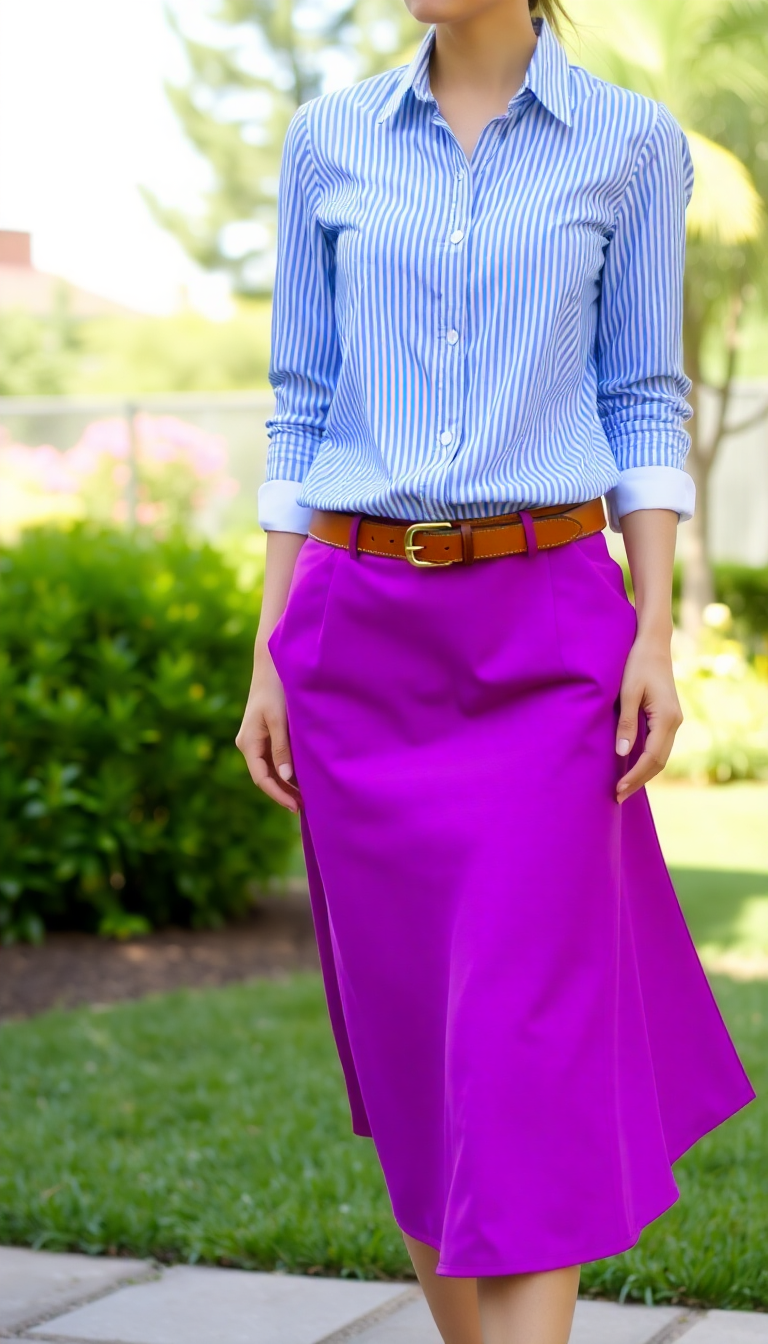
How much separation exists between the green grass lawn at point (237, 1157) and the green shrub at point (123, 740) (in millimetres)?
754

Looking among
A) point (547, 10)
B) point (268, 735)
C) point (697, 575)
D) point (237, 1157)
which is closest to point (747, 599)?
point (697, 575)

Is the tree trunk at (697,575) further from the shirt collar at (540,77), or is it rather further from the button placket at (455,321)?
the button placket at (455,321)

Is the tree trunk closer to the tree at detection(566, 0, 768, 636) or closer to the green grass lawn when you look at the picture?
the tree at detection(566, 0, 768, 636)

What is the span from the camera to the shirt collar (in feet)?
6.02

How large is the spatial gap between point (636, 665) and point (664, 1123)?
0.54 metres

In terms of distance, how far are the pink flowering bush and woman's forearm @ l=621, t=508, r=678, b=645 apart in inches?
525

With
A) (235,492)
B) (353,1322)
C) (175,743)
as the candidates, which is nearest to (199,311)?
(235,492)

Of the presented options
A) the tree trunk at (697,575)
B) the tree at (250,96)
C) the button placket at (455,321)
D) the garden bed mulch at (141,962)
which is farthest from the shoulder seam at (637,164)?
the tree at (250,96)

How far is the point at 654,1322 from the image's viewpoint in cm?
245

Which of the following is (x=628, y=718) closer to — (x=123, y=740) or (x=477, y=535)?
(x=477, y=535)

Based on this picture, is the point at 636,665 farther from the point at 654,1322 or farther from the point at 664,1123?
the point at 654,1322

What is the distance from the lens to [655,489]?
185cm

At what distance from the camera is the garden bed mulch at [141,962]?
5020mm

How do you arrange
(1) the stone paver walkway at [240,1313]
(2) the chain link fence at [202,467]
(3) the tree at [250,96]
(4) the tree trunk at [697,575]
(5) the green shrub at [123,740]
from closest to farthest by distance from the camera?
(1) the stone paver walkway at [240,1313]
(5) the green shrub at [123,740]
(4) the tree trunk at [697,575]
(2) the chain link fence at [202,467]
(3) the tree at [250,96]
